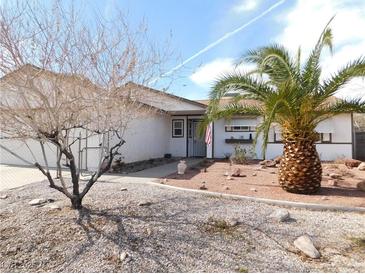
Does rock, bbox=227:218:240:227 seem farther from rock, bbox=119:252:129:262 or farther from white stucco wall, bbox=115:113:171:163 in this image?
white stucco wall, bbox=115:113:171:163

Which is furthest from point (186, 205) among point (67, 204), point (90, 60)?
point (90, 60)

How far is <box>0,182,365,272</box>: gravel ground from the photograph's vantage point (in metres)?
4.25

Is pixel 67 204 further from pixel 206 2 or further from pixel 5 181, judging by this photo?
pixel 206 2

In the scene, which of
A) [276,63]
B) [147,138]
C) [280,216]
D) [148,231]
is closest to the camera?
[148,231]

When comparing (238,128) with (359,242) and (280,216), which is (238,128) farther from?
(359,242)

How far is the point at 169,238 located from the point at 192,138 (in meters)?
15.4

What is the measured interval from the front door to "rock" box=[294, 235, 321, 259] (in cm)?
1530

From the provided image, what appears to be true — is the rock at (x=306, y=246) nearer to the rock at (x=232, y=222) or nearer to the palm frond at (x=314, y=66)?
the rock at (x=232, y=222)

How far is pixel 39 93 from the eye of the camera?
5078 millimetres

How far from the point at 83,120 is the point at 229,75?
4.57 meters

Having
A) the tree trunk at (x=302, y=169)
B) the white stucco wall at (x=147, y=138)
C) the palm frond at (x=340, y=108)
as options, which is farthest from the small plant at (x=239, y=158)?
the palm frond at (x=340, y=108)

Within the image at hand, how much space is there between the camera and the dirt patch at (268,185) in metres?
7.91

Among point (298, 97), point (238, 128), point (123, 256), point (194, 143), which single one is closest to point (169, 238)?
point (123, 256)

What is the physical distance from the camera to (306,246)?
15.5ft
